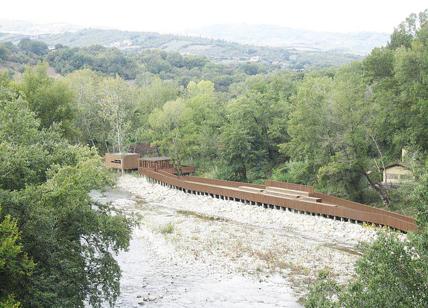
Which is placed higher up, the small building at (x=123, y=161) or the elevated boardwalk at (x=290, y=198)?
the elevated boardwalk at (x=290, y=198)

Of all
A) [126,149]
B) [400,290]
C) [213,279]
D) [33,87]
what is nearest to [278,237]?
[213,279]

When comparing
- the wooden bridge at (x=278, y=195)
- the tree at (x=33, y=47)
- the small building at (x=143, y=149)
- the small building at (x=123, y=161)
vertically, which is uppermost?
the tree at (x=33, y=47)

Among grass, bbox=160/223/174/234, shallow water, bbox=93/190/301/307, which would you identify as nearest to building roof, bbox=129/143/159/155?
grass, bbox=160/223/174/234

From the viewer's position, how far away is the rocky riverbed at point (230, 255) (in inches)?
1069

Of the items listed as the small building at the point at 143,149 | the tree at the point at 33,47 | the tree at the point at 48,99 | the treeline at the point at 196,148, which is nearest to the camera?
the treeline at the point at 196,148

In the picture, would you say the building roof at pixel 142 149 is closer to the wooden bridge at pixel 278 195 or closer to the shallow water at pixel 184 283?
the wooden bridge at pixel 278 195

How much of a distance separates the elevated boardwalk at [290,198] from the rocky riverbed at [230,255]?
850 mm

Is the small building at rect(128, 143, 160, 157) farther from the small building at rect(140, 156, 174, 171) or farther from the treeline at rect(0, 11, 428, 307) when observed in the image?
the small building at rect(140, 156, 174, 171)

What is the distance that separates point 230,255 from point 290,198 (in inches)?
546

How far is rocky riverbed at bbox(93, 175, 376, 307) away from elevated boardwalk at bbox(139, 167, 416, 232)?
0.85 m

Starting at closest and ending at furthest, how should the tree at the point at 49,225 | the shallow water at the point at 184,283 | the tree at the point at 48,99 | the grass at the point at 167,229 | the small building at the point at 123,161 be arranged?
1. the tree at the point at 49,225
2. the shallow water at the point at 184,283
3. the grass at the point at 167,229
4. the tree at the point at 48,99
5. the small building at the point at 123,161

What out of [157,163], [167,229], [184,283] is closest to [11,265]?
[184,283]

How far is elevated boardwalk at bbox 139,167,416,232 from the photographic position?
3856 centimetres

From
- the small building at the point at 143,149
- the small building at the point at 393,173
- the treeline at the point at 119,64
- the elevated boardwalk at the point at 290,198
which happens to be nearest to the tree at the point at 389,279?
the elevated boardwalk at the point at 290,198
